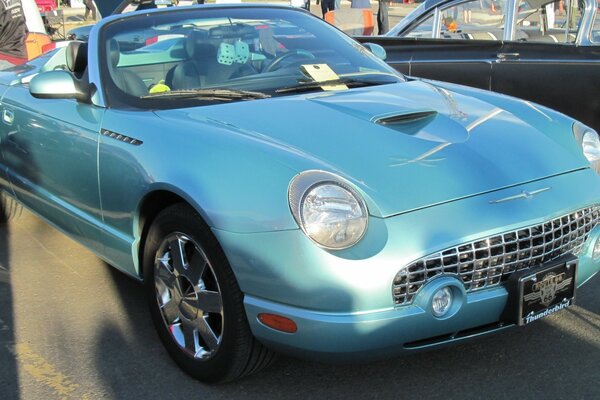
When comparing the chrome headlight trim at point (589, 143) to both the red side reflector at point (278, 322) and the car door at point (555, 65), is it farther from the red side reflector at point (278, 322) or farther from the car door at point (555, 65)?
the car door at point (555, 65)

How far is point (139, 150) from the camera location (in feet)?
10.2

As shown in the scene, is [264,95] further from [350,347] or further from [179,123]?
[350,347]

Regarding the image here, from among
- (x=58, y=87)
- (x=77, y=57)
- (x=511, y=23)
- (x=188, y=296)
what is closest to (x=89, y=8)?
(x=511, y=23)

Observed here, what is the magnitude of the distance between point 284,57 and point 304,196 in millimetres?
1565

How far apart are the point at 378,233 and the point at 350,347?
1.33ft

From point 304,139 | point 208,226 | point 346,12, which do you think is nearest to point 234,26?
point 304,139

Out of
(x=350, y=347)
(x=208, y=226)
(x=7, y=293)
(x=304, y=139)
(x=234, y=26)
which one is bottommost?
(x=7, y=293)

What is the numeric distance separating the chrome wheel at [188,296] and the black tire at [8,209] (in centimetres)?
272

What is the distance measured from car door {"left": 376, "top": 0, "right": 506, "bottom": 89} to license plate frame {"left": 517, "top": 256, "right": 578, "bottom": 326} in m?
3.36

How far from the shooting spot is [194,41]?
390 cm

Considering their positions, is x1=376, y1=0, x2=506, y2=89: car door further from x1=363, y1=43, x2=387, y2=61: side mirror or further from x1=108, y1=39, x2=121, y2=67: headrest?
x1=108, y1=39, x2=121, y2=67: headrest

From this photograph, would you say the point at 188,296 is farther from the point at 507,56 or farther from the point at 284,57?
the point at 507,56

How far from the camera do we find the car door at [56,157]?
11.6 ft

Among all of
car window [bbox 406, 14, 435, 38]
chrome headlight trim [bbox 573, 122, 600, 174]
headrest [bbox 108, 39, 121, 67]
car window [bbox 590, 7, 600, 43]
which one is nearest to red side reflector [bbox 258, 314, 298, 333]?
chrome headlight trim [bbox 573, 122, 600, 174]
